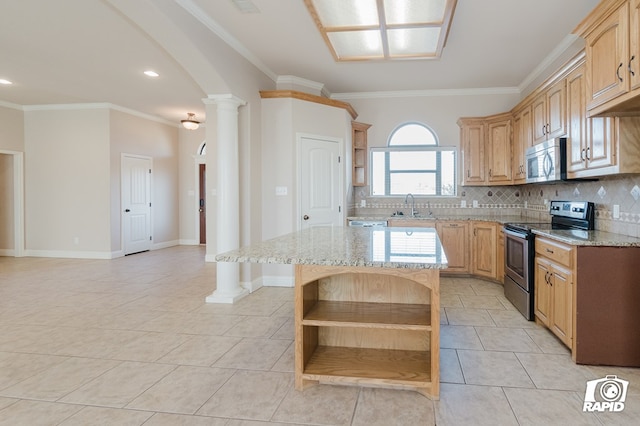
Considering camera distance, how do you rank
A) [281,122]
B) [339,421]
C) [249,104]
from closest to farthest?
[339,421]
[249,104]
[281,122]

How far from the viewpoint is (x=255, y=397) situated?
2.13 m

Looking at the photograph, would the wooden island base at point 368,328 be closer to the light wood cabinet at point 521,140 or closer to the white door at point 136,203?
the light wood cabinet at point 521,140

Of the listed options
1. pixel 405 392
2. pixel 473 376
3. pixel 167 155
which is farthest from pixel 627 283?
pixel 167 155

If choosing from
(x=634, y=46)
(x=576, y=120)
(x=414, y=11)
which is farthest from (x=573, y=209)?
(x=414, y=11)

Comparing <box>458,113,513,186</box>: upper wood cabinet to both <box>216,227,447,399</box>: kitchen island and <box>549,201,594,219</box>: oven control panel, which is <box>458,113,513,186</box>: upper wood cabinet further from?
<box>216,227,447,399</box>: kitchen island

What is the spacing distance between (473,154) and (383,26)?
9.43ft

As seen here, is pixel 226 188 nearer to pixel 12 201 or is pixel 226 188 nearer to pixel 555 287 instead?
pixel 555 287

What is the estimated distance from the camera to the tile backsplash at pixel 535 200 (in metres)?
2.91

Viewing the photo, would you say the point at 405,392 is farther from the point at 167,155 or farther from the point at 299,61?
the point at 167,155

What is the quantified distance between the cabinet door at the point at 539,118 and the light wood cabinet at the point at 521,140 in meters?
0.12

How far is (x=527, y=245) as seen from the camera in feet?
11.1

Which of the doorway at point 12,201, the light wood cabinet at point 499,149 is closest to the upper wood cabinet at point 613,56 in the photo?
the light wood cabinet at point 499,149

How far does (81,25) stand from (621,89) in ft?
14.9

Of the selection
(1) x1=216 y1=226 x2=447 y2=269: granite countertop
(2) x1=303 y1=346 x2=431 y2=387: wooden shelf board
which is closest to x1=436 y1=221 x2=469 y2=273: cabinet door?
(1) x1=216 y1=226 x2=447 y2=269: granite countertop
